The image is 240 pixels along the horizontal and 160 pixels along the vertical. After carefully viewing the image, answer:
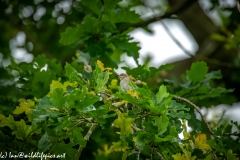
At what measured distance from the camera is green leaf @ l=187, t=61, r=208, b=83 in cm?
164

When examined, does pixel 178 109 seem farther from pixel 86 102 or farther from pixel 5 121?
pixel 5 121

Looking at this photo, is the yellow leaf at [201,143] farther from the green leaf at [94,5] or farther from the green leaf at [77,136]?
the green leaf at [94,5]

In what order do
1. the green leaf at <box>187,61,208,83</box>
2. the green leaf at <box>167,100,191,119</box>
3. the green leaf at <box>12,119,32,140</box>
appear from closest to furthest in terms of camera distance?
the green leaf at <box>167,100,191,119</box>, the green leaf at <box>12,119,32,140</box>, the green leaf at <box>187,61,208,83</box>

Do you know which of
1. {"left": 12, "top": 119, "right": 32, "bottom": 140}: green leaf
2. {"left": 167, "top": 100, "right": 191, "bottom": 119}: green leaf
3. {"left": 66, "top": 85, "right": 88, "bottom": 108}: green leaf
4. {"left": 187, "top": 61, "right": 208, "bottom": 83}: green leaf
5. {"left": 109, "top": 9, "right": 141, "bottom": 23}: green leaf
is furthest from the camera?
{"left": 187, "top": 61, "right": 208, "bottom": 83}: green leaf

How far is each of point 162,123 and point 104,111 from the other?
0.19 m

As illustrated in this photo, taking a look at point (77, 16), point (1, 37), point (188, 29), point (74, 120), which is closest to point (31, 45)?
point (1, 37)

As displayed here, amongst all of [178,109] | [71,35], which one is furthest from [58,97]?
[71,35]

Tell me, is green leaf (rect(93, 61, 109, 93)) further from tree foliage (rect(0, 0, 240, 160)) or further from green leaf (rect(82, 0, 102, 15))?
green leaf (rect(82, 0, 102, 15))

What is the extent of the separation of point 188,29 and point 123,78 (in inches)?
87.8

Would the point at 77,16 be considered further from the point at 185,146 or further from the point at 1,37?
the point at 185,146

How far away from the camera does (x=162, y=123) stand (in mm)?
1079

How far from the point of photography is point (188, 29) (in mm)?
3338

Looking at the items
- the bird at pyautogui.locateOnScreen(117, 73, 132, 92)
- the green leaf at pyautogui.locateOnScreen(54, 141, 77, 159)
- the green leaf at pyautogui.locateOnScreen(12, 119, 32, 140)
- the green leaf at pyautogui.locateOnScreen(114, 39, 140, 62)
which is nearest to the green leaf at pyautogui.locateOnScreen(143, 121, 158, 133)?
the bird at pyautogui.locateOnScreen(117, 73, 132, 92)

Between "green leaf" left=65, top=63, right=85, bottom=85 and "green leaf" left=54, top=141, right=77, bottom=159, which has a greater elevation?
"green leaf" left=65, top=63, right=85, bottom=85
